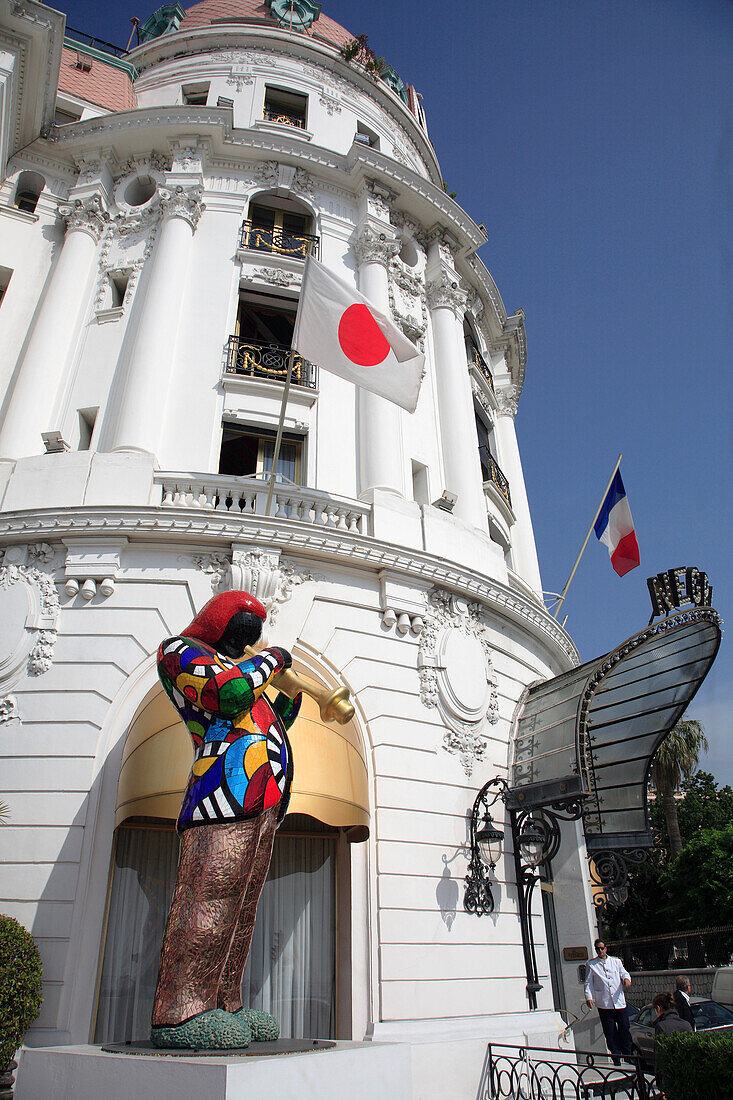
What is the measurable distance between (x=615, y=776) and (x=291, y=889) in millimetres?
6983

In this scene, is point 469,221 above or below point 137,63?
below

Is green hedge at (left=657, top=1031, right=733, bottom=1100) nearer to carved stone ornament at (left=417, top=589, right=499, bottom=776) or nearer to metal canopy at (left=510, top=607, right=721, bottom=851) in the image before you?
metal canopy at (left=510, top=607, right=721, bottom=851)

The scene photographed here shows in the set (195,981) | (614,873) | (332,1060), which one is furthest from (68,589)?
(614,873)

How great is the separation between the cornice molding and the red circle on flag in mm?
2866

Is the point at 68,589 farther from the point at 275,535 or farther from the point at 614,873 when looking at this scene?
the point at 614,873

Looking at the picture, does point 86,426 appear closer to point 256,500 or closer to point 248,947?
point 256,500

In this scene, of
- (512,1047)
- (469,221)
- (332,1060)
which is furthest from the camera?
(469,221)

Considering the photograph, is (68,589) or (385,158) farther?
(385,158)

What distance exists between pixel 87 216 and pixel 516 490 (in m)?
13.4

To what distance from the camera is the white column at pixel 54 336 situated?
1324cm

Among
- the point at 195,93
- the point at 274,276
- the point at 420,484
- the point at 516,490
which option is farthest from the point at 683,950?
the point at 195,93

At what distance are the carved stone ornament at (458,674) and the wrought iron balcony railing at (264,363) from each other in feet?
19.6

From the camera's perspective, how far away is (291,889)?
1010 cm

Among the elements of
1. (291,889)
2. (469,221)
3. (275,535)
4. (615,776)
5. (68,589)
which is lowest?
(291,889)
